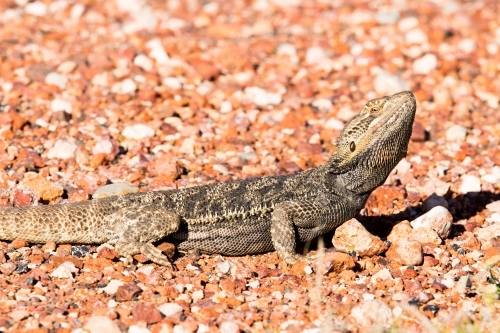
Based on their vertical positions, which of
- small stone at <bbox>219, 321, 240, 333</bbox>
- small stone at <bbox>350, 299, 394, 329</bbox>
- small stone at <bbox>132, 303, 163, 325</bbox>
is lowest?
small stone at <bbox>132, 303, 163, 325</bbox>

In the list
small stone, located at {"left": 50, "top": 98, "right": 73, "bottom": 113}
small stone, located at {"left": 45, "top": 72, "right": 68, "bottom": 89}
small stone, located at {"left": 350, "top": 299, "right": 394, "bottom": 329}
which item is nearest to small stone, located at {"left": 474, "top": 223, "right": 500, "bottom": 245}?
small stone, located at {"left": 350, "top": 299, "right": 394, "bottom": 329}

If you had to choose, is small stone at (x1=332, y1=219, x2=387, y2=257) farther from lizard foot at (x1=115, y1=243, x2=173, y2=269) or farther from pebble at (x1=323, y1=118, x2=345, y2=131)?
pebble at (x1=323, y1=118, x2=345, y2=131)

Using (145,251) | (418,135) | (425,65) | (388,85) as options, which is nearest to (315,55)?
(388,85)

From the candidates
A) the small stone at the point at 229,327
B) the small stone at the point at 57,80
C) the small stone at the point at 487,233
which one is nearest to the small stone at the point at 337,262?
the small stone at the point at 229,327

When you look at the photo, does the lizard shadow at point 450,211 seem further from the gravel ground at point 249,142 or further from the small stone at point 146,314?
the small stone at point 146,314

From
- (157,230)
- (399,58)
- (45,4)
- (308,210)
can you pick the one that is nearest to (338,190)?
(308,210)

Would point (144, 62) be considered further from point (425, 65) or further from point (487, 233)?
point (487, 233)

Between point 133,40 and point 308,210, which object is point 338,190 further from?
point 133,40
